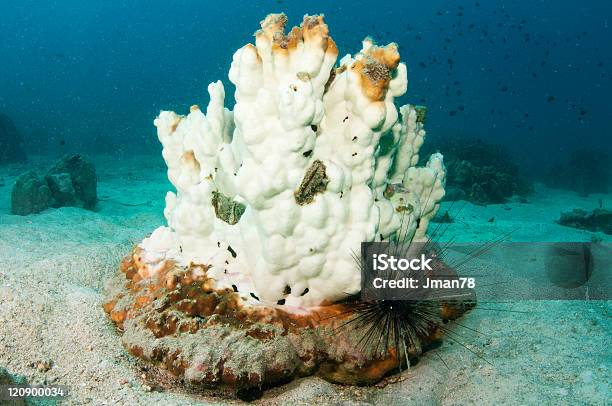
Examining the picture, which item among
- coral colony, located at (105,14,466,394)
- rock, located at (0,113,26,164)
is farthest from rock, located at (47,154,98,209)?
rock, located at (0,113,26,164)

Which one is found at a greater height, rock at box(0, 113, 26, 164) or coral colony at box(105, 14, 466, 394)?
rock at box(0, 113, 26, 164)

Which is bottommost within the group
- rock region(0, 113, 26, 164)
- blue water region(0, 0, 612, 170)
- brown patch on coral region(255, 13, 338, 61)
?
brown patch on coral region(255, 13, 338, 61)

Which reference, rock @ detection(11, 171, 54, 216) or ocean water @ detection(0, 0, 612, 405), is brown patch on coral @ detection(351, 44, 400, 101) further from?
rock @ detection(11, 171, 54, 216)

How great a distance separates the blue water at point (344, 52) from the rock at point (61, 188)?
118 feet

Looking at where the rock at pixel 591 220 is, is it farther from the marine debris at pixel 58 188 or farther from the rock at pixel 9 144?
the rock at pixel 9 144

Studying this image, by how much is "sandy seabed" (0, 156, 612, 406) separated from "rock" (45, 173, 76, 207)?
3584 mm

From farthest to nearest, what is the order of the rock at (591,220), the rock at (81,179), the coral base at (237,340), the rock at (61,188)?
1. the rock at (591,220)
2. the rock at (81,179)
3. the rock at (61,188)
4. the coral base at (237,340)

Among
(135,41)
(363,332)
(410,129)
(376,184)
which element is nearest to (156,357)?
(363,332)

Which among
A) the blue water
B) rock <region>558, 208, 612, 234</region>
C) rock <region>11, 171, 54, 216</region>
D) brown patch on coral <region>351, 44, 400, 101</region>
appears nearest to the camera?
brown patch on coral <region>351, 44, 400, 101</region>

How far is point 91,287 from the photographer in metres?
4.01

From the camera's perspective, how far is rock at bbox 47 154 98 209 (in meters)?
9.12

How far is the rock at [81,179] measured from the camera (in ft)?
29.9

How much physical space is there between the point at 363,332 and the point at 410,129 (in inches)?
85.7

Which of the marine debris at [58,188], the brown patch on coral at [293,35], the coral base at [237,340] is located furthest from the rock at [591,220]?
the marine debris at [58,188]
